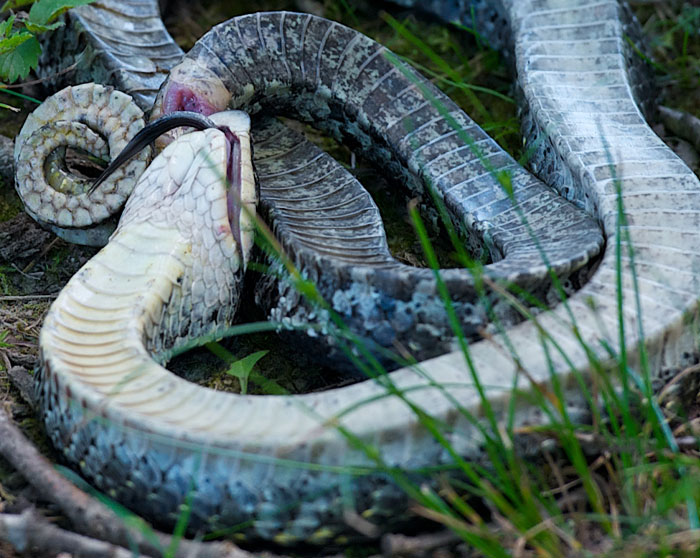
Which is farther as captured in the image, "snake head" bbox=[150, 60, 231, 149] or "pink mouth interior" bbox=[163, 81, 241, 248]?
"snake head" bbox=[150, 60, 231, 149]

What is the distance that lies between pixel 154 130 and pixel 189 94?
11.9 inches

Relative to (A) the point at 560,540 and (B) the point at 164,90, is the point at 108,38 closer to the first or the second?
(B) the point at 164,90

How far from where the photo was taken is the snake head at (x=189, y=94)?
3.25 meters

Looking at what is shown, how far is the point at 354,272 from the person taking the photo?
2611mm

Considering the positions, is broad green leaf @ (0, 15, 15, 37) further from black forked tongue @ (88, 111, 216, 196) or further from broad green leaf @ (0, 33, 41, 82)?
black forked tongue @ (88, 111, 216, 196)

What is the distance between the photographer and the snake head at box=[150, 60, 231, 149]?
3.25 metres

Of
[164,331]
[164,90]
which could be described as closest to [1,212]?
[164,90]

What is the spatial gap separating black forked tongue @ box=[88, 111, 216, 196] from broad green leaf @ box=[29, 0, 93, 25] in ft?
1.95

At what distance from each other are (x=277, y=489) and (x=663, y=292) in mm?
1250

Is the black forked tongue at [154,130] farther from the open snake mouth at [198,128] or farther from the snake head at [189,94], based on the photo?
the snake head at [189,94]

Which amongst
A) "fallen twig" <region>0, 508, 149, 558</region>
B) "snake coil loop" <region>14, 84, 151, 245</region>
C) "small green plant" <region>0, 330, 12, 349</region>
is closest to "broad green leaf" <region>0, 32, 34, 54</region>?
"snake coil loop" <region>14, 84, 151, 245</region>

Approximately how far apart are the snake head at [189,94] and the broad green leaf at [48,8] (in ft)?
1.35

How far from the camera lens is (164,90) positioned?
3.29 metres

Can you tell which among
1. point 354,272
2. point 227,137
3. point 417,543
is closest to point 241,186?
point 227,137
